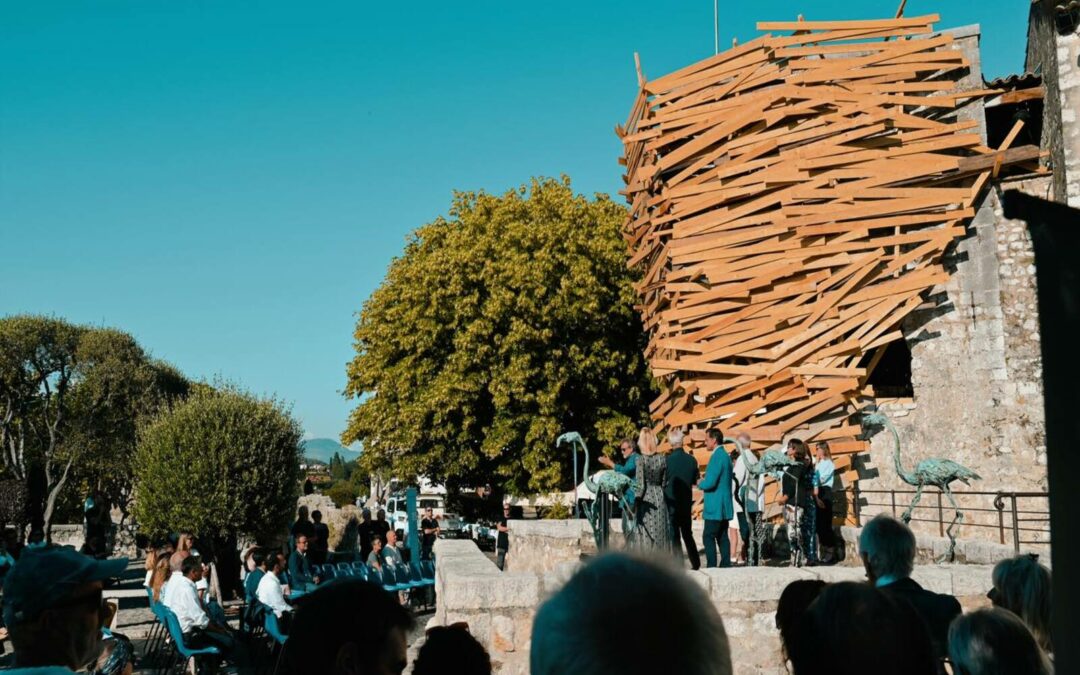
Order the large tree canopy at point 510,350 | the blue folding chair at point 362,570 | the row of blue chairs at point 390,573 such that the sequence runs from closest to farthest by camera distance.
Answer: the blue folding chair at point 362,570 → the row of blue chairs at point 390,573 → the large tree canopy at point 510,350

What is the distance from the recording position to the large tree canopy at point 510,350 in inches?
975

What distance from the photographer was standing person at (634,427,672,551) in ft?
31.6

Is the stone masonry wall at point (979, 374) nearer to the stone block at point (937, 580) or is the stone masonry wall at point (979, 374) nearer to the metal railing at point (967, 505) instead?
the metal railing at point (967, 505)

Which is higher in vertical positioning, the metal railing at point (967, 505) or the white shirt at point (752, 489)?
the white shirt at point (752, 489)

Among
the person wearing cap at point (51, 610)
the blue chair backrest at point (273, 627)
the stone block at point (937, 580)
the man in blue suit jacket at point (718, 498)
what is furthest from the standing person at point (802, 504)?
the person wearing cap at point (51, 610)

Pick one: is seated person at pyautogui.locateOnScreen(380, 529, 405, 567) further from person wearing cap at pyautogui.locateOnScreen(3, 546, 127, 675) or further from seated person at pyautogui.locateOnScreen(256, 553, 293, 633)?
person wearing cap at pyautogui.locateOnScreen(3, 546, 127, 675)

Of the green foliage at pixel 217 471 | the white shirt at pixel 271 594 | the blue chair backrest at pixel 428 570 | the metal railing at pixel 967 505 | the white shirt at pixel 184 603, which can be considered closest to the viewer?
the white shirt at pixel 184 603

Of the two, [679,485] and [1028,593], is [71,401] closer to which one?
[679,485]

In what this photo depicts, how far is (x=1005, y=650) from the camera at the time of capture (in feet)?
8.63

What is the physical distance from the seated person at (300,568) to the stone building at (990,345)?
895 cm

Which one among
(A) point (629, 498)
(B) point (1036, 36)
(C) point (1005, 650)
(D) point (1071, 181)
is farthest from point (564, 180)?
(C) point (1005, 650)

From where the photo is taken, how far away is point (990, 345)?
15.9 m

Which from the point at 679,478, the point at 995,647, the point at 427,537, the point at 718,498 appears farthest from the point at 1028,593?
the point at 427,537

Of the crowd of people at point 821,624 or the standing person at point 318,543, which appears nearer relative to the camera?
the crowd of people at point 821,624
